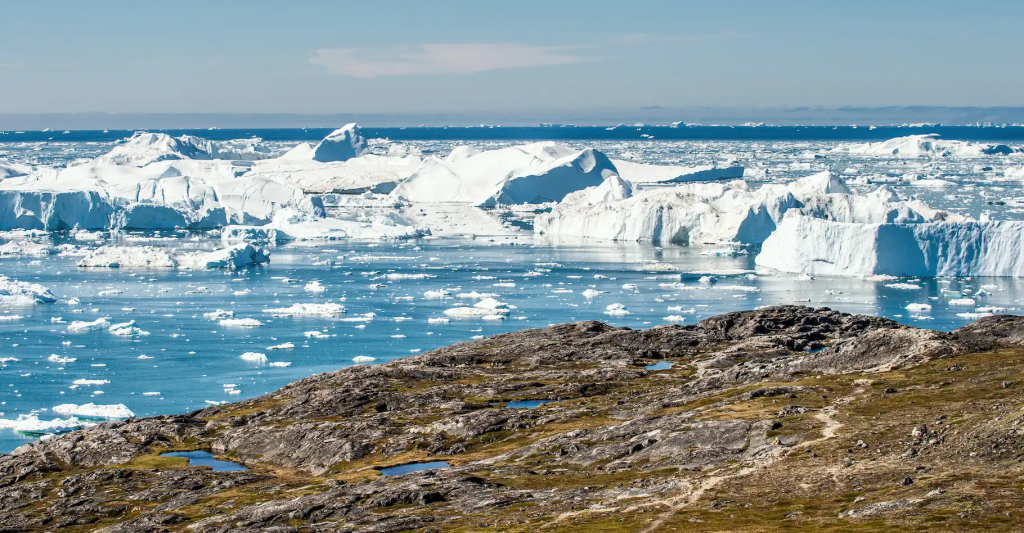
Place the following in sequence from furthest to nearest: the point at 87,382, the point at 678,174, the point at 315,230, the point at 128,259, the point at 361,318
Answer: the point at 678,174 < the point at 315,230 < the point at 128,259 < the point at 361,318 < the point at 87,382

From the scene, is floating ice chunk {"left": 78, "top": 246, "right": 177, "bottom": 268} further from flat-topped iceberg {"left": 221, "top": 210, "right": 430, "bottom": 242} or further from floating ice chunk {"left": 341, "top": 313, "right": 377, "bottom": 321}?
floating ice chunk {"left": 341, "top": 313, "right": 377, "bottom": 321}

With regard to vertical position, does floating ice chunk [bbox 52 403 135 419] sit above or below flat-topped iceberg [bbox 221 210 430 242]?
below

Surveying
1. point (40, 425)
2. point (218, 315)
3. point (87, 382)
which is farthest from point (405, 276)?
point (40, 425)

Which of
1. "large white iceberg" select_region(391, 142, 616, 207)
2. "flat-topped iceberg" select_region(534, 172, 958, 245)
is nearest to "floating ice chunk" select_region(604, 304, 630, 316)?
"flat-topped iceberg" select_region(534, 172, 958, 245)

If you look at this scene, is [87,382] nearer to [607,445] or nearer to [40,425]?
[40,425]

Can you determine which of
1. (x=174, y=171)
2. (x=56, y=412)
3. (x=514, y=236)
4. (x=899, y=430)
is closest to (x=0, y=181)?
(x=174, y=171)

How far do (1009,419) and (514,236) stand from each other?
88.9m

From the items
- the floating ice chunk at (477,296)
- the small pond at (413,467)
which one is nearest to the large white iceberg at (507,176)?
the floating ice chunk at (477,296)

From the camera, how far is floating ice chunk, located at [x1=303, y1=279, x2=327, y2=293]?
82688 millimetres

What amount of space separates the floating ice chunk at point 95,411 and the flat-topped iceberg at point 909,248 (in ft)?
170

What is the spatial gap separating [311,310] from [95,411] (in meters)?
25.3

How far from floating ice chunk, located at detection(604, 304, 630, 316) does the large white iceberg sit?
229ft

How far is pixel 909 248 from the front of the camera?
80.1 m

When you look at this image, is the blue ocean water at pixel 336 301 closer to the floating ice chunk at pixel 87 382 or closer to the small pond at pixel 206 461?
the floating ice chunk at pixel 87 382
